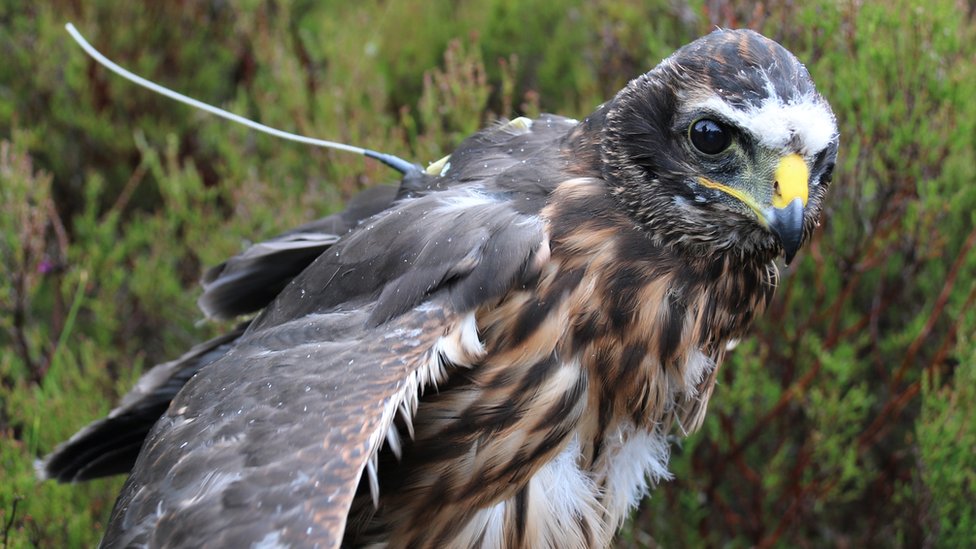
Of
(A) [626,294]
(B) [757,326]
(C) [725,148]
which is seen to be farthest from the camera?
(B) [757,326]

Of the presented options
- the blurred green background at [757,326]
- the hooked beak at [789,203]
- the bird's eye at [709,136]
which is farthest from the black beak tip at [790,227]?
the blurred green background at [757,326]

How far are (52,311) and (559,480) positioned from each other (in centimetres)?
298

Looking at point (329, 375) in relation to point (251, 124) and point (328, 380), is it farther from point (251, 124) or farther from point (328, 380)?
point (251, 124)

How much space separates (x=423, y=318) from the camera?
6.77 ft

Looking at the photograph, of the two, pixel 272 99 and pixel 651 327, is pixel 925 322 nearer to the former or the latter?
pixel 651 327

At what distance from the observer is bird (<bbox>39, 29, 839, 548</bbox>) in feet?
6.27

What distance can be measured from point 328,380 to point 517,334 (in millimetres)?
454

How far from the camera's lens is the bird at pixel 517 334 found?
1.91 metres

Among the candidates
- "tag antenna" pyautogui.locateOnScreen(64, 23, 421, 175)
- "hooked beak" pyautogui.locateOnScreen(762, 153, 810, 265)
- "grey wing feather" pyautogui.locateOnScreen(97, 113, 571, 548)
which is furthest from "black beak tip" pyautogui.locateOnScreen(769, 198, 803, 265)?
"tag antenna" pyautogui.locateOnScreen(64, 23, 421, 175)

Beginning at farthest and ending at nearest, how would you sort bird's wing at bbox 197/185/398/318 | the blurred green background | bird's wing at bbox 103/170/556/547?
the blurred green background, bird's wing at bbox 197/185/398/318, bird's wing at bbox 103/170/556/547

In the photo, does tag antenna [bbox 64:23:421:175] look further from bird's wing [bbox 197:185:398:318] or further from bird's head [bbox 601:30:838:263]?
bird's head [bbox 601:30:838:263]

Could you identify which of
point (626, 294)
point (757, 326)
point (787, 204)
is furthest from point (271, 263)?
point (757, 326)

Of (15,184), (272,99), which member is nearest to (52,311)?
(15,184)

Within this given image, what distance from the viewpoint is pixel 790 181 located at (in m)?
2.00
